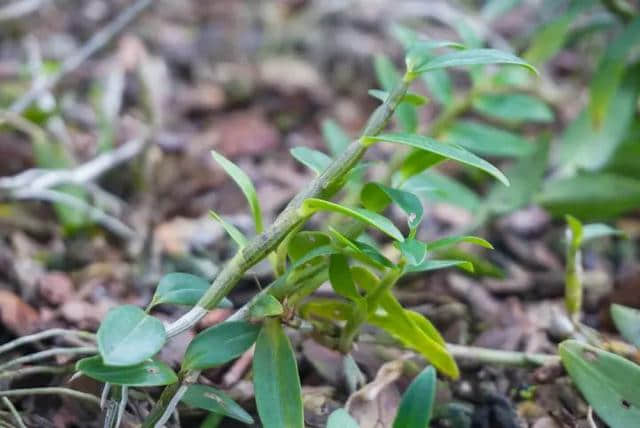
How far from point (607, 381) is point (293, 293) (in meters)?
0.40

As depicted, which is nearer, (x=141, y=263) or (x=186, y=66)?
(x=141, y=263)

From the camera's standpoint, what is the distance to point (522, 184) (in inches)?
58.0

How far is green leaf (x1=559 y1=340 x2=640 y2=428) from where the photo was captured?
0.86 meters

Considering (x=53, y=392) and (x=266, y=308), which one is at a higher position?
(x=266, y=308)

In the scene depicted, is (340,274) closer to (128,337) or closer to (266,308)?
(266,308)

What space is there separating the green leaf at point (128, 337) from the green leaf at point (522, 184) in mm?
872

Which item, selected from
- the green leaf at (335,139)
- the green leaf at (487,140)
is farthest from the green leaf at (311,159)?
the green leaf at (487,140)

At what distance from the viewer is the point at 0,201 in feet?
4.69

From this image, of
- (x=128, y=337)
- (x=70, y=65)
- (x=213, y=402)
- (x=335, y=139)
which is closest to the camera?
(x=128, y=337)

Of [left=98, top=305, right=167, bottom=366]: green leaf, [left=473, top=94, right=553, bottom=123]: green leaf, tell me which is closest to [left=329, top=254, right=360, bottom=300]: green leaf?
[left=98, top=305, right=167, bottom=366]: green leaf

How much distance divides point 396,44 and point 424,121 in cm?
40

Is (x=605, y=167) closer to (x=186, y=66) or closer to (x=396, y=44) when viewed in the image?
(x=396, y=44)

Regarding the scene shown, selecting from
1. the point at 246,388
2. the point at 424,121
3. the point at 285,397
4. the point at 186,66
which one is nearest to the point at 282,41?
the point at 186,66

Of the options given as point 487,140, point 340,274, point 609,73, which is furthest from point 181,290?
point 609,73
